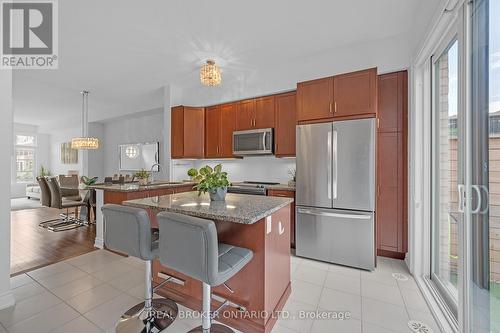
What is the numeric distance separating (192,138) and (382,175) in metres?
3.29

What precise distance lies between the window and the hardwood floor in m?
4.97

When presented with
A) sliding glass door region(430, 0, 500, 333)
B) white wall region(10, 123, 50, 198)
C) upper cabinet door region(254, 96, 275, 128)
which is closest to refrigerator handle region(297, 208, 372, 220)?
sliding glass door region(430, 0, 500, 333)

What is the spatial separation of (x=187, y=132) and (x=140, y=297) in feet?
9.64

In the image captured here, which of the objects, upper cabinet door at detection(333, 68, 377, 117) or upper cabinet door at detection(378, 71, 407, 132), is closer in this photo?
upper cabinet door at detection(333, 68, 377, 117)

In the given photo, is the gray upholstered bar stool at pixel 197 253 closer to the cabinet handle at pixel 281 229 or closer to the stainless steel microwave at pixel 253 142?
the cabinet handle at pixel 281 229

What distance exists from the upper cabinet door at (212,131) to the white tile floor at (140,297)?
231 cm

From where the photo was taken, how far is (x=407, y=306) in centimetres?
194

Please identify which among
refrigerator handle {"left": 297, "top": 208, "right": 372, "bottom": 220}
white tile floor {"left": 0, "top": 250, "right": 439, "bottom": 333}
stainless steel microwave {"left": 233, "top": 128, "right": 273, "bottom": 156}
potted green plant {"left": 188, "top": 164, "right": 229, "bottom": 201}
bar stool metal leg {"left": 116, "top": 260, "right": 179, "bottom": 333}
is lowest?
white tile floor {"left": 0, "top": 250, "right": 439, "bottom": 333}

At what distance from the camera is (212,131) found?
4.37 m

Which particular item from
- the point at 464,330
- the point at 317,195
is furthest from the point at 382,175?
the point at 464,330

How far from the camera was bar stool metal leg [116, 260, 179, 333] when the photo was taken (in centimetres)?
165

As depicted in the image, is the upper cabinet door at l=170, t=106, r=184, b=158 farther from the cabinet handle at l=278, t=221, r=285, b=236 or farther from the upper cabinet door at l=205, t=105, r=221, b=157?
the cabinet handle at l=278, t=221, r=285, b=236

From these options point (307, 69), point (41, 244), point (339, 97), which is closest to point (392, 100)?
point (339, 97)

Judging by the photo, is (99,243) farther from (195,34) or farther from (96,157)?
(96,157)
